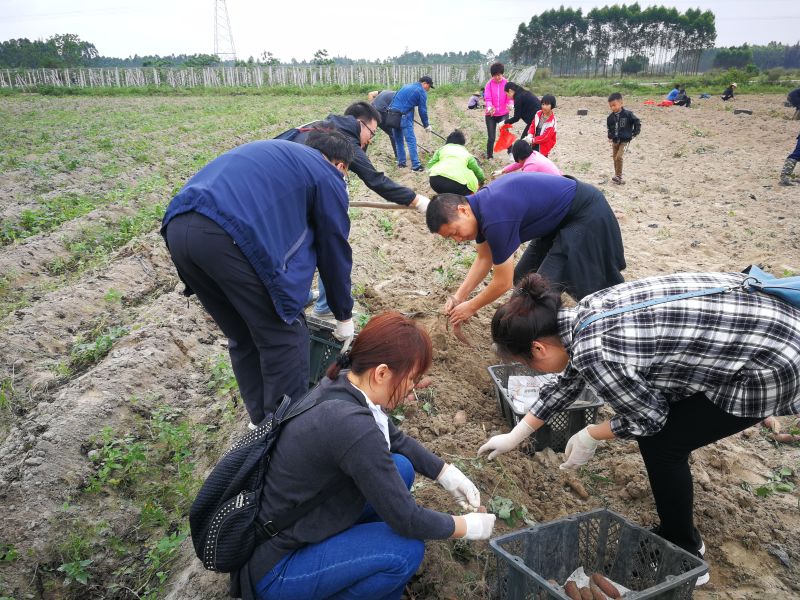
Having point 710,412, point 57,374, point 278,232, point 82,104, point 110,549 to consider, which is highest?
point 82,104

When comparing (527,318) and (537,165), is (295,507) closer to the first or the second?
(527,318)

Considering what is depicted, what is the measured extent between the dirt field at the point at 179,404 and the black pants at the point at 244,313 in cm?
70

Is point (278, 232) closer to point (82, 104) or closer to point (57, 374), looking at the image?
point (57, 374)

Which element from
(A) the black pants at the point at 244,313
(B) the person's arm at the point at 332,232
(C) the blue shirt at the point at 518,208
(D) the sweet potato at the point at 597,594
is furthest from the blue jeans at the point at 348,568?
(C) the blue shirt at the point at 518,208

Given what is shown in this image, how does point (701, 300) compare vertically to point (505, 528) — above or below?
above

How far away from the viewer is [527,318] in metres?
1.99

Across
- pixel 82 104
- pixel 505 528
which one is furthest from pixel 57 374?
pixel 82 104

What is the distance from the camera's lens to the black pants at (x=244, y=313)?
221 centimetres

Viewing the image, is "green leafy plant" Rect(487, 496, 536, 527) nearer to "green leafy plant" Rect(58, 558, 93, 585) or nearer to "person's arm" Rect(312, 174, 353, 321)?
"person's arm" Rect(312, 174, 353, 321)

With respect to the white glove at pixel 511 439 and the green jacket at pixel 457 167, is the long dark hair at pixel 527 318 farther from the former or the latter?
the green jacket at pixel 457 167

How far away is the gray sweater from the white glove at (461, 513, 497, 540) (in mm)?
106

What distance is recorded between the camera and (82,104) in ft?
79.0

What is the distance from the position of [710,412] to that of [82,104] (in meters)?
28.5

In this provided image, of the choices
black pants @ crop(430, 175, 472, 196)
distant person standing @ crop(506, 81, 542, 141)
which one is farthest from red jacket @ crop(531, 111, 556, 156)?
black pants @ crop(430, 175, 472, 196)
